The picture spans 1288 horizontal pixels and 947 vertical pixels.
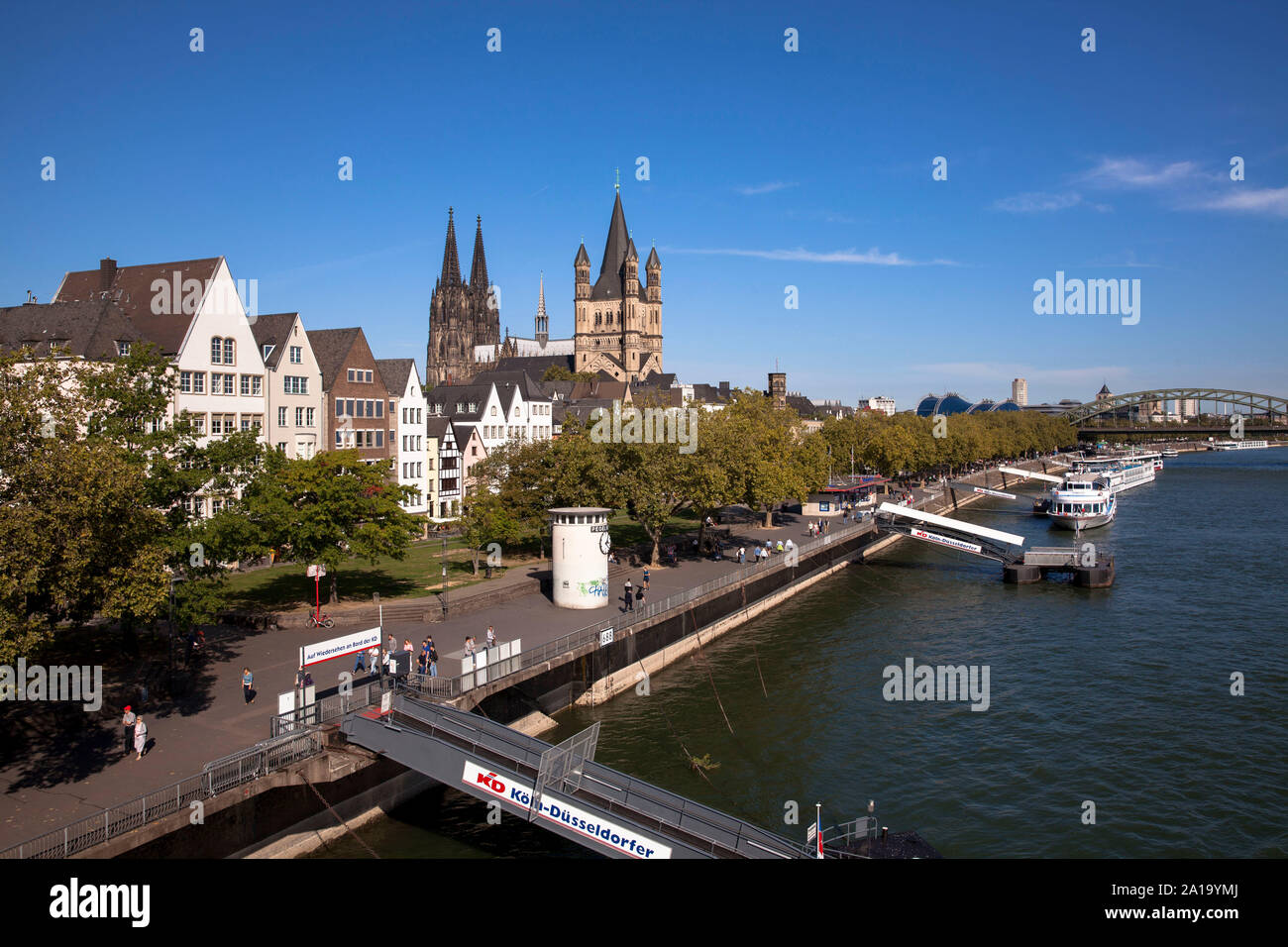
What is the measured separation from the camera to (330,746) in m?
21.5

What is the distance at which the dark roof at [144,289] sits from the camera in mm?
45844

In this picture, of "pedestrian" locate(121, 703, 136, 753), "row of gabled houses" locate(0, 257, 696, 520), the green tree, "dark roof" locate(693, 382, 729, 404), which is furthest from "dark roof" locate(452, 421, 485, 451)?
"dark roof" locate(693, 382, 729, 404)

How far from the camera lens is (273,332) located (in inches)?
2160

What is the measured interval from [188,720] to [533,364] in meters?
167

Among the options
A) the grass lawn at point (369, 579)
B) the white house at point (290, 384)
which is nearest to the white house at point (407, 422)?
the white house at point (290, 384)

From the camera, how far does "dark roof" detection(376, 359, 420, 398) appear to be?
225 ft

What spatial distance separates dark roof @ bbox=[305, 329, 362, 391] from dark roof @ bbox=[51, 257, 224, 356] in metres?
13.0

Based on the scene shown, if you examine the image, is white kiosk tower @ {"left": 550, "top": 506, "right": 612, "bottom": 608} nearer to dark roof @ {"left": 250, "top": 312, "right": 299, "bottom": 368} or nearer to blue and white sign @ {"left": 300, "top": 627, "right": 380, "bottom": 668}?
blue and white sign @ {"left": 300, "top": 627, "right": 380, "bottom": 668}

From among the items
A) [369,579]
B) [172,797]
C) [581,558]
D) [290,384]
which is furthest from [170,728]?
[290,384]
